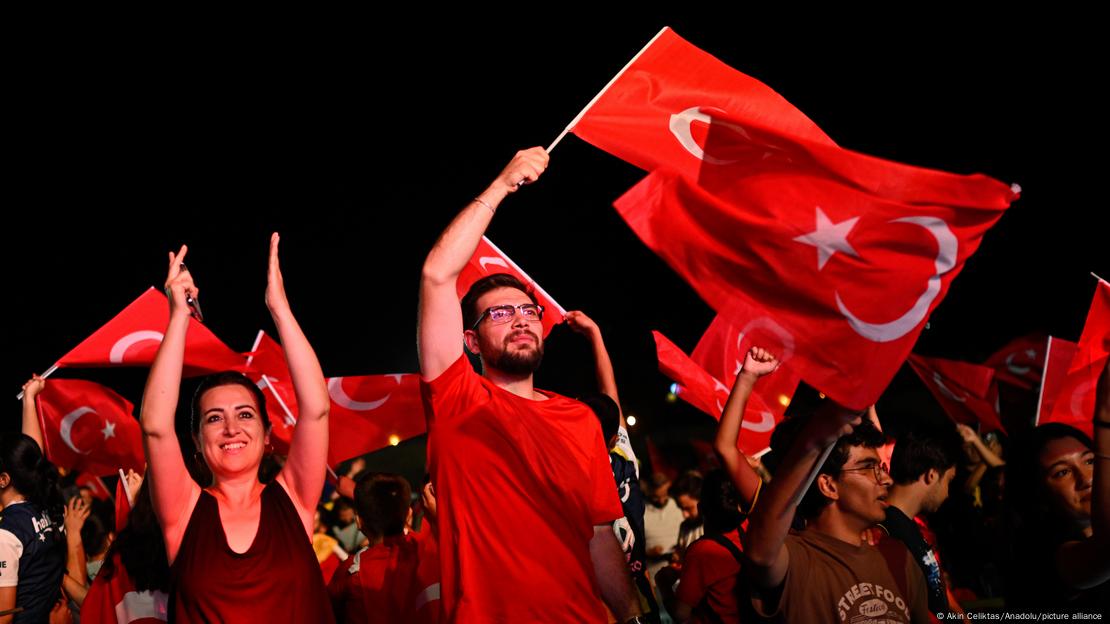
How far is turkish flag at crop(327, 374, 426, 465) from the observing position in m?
7.66

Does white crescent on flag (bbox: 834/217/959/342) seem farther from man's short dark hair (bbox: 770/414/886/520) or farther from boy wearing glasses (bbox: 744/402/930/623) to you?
man's short dark hair (bbox: 770/414/886/520)

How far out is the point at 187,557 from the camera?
395 cm

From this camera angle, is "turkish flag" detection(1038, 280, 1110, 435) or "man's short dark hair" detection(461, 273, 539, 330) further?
"turkish flag" detection(1038, 280, 1110, 435)

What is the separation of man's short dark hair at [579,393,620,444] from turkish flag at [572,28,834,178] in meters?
1.48

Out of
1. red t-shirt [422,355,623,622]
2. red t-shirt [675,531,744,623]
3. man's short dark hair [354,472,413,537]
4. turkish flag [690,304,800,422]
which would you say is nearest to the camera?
red t-shirt [422,355,623,622]

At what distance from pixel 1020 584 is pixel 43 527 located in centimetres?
554

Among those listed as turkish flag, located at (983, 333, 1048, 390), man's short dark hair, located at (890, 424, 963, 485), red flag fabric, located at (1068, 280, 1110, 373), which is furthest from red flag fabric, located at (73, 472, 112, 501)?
turkish flag, located at (983, 333, 1048, 390)

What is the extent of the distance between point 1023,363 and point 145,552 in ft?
34.0

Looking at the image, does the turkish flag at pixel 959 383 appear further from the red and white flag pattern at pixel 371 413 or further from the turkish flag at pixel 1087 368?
→ the red and white flag pattern at pixel 371 413

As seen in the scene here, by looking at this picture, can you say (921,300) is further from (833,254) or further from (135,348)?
(135,348)

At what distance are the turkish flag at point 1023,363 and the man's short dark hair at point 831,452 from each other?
7830 mm

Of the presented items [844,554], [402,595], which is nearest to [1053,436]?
[844,554]

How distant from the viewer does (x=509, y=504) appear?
3867mm

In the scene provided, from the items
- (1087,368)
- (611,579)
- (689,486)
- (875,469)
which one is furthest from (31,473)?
(1087,368)
